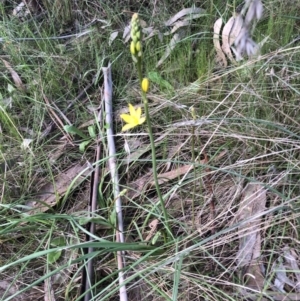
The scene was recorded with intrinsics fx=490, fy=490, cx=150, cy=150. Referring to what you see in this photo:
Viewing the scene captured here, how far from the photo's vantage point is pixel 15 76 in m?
2.24

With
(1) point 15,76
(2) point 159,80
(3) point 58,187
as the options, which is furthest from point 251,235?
(1) point 15,76

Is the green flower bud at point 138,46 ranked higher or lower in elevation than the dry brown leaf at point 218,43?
higher

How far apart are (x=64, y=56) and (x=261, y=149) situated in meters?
1.09

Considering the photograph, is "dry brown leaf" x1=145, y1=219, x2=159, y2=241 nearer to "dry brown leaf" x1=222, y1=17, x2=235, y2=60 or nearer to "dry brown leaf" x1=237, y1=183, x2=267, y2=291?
"dry brown leaf" x1=237, y1=183, x2=267, y2=291

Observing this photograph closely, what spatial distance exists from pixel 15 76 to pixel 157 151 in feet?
2.71

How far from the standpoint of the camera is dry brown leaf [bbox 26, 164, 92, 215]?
1.74 m

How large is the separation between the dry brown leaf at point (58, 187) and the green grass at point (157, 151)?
24mm

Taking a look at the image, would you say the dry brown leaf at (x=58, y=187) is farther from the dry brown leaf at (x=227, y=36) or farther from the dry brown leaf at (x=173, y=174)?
→ the dry brown leaf at (x=227, y=36)

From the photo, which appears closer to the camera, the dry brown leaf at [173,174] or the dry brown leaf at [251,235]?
the dry brown leaf at [251,235]

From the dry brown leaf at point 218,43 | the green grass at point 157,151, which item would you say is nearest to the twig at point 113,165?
the green grass at point 157,151

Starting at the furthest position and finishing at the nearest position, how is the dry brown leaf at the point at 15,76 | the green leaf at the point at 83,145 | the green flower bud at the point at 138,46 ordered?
the dry brown leaf at the point at 15,76, the green leaf at the point at 83,145, the green flower bud at the point at 138,46

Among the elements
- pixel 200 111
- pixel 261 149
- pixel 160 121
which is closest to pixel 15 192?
pixel 160 121

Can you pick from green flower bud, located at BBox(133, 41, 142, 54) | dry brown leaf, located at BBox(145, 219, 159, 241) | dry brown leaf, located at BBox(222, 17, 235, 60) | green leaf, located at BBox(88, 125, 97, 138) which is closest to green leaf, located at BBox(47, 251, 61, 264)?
dry brown leaf, located at BBox(145, 219, 159, 241)

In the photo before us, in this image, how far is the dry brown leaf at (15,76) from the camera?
220 centimetres
